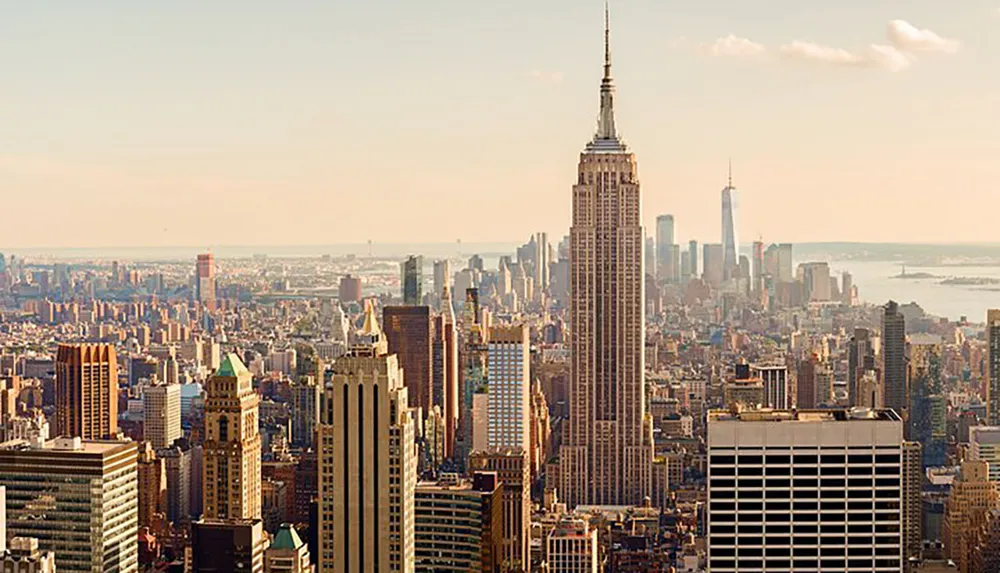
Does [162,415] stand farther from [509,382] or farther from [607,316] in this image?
[607,316]

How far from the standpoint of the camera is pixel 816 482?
9.21 metres

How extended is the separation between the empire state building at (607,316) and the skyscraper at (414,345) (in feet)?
14.0

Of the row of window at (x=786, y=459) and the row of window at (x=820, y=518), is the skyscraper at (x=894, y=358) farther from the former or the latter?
the row of window at (x=786, y=459)

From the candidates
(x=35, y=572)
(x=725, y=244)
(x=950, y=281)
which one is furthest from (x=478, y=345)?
(x=35, y=572)

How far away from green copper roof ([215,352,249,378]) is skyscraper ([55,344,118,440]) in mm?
1264

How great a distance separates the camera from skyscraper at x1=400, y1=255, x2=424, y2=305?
15.2 m

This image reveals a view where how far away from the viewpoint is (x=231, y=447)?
49.0 ft

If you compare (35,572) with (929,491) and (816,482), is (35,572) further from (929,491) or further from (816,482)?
(929,491)

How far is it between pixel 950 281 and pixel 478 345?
8.72 m

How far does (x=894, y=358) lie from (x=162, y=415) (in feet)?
24.2

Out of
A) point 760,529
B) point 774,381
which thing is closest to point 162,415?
point 774,381

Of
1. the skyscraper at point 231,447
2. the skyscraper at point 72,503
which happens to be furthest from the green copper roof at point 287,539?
the skyscraper at point 231,447

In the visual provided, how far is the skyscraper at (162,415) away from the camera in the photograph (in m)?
15.6

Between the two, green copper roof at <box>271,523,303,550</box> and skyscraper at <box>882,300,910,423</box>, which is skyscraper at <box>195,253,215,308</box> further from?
skyscraper at <box>882,300,910,423</box>
